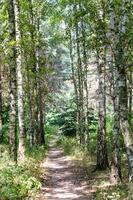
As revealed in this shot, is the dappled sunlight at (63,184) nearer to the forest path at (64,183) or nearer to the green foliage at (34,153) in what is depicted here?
the forest path at (64,183)

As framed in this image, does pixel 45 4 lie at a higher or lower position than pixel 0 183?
higher

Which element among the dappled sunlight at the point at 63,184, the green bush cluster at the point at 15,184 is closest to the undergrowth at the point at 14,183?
the green bush cluster at the point at 15,184

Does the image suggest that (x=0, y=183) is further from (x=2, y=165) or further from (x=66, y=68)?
(x=66, y=68)

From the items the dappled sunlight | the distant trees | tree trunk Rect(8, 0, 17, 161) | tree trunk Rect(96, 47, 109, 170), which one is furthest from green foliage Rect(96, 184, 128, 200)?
tree trunk Rect(8, 0, 17, 161)

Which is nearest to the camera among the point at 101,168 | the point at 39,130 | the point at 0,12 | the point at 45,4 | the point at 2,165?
the point at 2,165

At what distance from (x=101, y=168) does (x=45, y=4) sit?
14131 mm

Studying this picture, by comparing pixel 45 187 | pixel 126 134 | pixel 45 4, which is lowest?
pixel 45 187

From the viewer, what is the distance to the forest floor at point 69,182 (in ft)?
46.4

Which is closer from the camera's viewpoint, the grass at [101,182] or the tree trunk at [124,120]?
the tree trunk at [124,120]

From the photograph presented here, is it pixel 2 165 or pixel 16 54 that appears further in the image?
pixel 16 54

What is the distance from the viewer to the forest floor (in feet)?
46.4

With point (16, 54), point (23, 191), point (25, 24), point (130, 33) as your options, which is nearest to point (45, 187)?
point (23, 191)

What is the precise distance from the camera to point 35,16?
97.0ft

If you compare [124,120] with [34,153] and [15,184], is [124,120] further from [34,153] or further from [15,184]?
[34,153]
